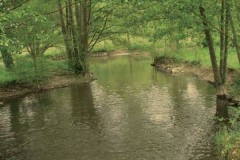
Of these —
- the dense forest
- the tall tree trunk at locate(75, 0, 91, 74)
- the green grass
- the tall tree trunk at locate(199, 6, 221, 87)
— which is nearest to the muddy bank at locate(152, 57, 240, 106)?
the dense forest

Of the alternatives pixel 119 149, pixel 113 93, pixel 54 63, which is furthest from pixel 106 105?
pixel 54 63

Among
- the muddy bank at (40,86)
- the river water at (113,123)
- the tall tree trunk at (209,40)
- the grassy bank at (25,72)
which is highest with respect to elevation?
the tall tree trunk at (209,40)

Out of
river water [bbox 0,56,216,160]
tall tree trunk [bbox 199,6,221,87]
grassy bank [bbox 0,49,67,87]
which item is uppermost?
tall tree trunk [bbox 199,6,221,87]

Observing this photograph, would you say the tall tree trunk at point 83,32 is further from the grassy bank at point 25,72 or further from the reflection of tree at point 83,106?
the reflection of tree at point 83,106

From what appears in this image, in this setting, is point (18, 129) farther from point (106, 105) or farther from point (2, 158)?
point (106, 105)

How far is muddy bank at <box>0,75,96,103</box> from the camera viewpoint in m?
36.2

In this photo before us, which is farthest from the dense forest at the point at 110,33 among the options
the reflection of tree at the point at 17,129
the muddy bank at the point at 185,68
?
the reflection of tree at the point at 17,129

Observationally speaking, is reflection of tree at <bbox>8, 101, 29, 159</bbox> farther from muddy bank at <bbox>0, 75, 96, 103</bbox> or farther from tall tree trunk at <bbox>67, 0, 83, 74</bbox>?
tall tree trunk at <bbox>67, 0, 83, 74</bbox>

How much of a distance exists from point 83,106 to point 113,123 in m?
6.24

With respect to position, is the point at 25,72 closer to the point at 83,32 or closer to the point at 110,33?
the point at 83,32

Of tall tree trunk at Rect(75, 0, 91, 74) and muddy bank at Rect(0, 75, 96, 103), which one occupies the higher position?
tall tree trunk at Rect(75, 0, 91, 74)

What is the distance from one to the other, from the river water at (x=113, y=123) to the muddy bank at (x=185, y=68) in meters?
2.65

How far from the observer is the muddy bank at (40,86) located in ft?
119

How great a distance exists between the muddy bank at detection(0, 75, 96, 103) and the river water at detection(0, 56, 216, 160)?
1.70 m
